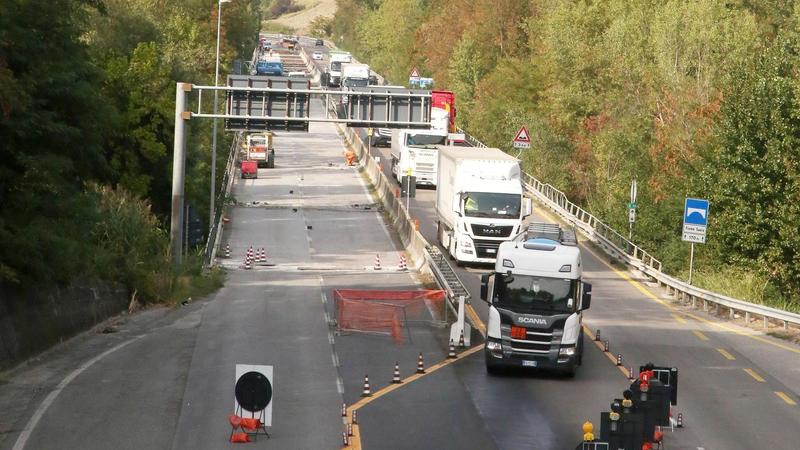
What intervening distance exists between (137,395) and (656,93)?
164ft

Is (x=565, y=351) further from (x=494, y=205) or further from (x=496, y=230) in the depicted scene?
(x=494, y=205)

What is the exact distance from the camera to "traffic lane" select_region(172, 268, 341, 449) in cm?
2278

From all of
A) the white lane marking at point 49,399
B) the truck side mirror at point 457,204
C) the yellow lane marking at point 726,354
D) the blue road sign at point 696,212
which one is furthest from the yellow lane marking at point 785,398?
the truck side mirror at point 457,204

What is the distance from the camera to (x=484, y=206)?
4581cm

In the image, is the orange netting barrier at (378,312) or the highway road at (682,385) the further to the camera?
the orange netting barrier at (378,312)

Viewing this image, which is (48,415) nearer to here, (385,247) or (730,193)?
(730,193)

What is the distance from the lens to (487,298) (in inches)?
1117

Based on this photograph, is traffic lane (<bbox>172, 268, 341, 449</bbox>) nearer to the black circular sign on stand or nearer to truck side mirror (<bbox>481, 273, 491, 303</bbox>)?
the black circular sign on stand

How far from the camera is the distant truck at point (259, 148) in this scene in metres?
83.6

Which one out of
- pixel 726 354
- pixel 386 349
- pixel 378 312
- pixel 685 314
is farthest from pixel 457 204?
pixel 726 354

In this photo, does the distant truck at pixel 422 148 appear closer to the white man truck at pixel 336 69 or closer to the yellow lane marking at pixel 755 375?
the yellow lane marking at pixel 755 375

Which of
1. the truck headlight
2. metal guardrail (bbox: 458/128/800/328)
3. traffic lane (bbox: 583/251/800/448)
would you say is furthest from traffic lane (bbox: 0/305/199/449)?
metal guardrail (bbox: 458/128/800/328)

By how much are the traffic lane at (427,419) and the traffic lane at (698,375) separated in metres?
3.62

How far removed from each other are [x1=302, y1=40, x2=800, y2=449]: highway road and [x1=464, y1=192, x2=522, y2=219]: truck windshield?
18.3 feet
